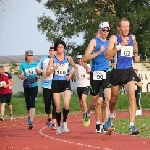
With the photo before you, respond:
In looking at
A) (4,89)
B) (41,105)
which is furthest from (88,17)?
(4,89)

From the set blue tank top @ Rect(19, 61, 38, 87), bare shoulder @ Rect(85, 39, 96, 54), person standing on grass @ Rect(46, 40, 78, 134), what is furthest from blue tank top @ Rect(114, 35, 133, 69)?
blue tank top @ Rect(19, 61, 38, 87)

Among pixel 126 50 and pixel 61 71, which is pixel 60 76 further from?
pixel 126 50

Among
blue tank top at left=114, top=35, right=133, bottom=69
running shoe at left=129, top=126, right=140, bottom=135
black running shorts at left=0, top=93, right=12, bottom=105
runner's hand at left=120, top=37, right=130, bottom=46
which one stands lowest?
running shoe at left=129, top=126, right=140, bottom=135

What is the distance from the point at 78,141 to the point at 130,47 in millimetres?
2091

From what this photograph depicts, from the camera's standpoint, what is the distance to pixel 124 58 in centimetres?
1453

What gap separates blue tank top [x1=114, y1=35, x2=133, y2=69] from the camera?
570 inches

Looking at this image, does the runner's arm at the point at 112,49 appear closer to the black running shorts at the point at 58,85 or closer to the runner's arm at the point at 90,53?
the runner's arm at the point at 90,53

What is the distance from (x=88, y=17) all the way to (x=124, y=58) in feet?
141

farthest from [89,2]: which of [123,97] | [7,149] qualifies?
[7,149]

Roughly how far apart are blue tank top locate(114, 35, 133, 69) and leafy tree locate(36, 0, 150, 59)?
1587 inches

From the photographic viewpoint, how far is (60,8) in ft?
195

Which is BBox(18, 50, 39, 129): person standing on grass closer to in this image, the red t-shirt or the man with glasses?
the man with glasses

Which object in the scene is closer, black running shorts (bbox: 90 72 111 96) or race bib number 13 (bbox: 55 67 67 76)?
black running shorts (bbox: 90 72 111 96)

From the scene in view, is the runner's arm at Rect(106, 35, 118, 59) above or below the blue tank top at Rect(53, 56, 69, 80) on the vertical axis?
above
